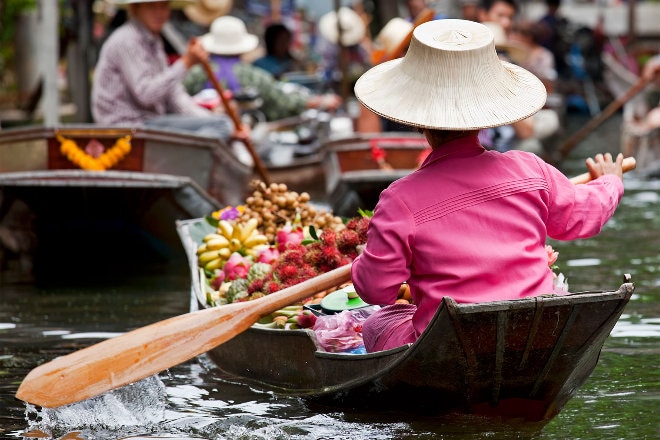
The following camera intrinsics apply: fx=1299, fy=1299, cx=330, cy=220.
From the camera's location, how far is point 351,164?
10.8 metres

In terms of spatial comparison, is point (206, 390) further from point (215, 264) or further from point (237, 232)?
point (237, 232)

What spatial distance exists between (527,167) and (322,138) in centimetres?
788

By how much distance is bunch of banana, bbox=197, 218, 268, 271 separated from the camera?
21.8 ft

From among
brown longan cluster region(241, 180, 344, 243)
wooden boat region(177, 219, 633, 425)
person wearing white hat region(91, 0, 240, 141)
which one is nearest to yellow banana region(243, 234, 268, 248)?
brown longan cluster region(241, 180, 344, 243)

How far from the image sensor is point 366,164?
10.7 meters

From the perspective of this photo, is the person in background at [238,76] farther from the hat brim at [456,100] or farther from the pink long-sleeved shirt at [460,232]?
the pink long-sleeved shirt at [460,232]

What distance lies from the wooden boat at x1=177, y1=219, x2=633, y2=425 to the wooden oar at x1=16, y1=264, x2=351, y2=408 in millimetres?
312

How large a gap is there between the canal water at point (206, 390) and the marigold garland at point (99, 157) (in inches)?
30.7

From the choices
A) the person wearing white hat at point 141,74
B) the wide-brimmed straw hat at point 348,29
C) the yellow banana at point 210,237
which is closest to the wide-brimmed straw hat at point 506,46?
the person wearing white hat at point 141,74

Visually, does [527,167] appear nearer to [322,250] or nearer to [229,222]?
[322,250]

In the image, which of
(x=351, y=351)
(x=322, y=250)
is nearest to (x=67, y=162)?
(x=322, y=250)

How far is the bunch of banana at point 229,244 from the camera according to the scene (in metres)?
6.64

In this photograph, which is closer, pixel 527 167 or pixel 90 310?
pixel 527 167

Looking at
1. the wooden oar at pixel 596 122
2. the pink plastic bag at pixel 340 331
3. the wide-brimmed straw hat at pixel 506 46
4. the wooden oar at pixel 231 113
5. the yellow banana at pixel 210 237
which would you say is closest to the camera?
the pink plastic bag at pixel 340 331
